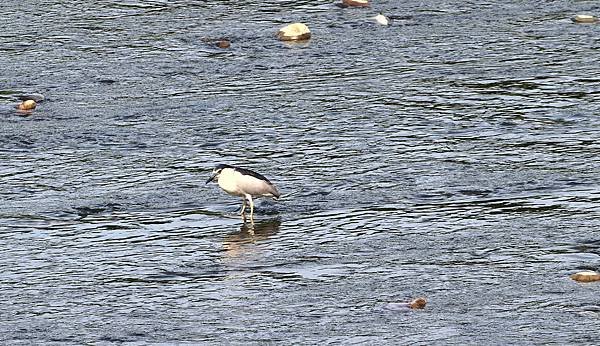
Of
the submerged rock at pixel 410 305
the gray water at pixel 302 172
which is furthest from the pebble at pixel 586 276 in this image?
the submerged rock at pixel 410 305

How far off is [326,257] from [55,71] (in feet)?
18.8

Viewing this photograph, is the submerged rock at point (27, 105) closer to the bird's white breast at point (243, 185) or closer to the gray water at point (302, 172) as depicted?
the gray water at point (302, 172)

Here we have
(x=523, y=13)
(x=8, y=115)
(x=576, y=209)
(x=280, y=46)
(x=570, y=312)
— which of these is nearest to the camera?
(x=570, y=312)

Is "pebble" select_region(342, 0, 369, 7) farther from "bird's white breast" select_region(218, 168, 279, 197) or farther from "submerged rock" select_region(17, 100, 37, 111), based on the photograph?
"bird's white breast" select_region(218, 168, 279, 197)

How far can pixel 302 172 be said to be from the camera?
12.3 metres

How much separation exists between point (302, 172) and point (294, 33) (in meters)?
4.26

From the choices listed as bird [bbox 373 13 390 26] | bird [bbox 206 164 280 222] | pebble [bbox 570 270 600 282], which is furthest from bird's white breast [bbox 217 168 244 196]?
bird [bbox 373 13 390 26]

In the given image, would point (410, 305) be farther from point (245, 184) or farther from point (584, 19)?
point (584, 19)

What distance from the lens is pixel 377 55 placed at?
51.8 ft

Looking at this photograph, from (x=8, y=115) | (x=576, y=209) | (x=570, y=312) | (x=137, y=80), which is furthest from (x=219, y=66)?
(x=570, y=312)

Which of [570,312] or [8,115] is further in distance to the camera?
[8,115]

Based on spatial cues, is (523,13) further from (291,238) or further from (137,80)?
(291,238)

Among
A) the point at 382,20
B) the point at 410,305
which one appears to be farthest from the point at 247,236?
the point at 382,20

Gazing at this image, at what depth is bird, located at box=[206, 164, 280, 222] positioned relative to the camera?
11.3 meters
